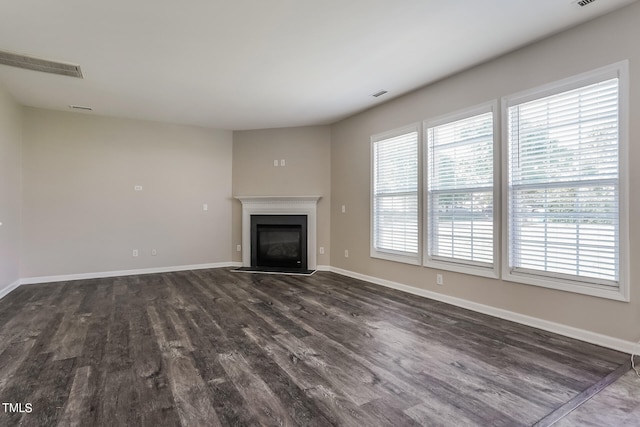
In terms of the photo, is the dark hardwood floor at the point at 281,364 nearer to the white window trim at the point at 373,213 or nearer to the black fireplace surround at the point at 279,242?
the white window trim at the point at 373,213

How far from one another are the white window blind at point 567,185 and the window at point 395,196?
129 cm

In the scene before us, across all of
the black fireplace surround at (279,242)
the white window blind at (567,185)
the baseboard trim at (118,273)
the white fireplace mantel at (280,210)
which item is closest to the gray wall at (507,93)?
the white window blind at (567,185)

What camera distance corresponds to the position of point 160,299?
12.9ft

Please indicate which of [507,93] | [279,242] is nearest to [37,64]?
[279,242]

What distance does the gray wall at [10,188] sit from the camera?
3998 millimetres

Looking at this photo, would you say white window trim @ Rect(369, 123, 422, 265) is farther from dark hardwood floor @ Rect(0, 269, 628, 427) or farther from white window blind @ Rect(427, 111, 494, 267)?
dark hardwood floor @ Rect(0, 269, 628, 427)

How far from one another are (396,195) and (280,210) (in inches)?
93.9

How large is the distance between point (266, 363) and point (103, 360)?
3.99 ft

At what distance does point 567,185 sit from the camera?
2.75 meters

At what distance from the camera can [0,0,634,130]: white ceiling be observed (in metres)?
2.48

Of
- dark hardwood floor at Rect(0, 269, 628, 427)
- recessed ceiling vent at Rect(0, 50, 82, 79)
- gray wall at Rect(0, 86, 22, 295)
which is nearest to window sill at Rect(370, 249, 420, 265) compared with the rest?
dark hardwood floor at Rect(0, 269, 628, 427)

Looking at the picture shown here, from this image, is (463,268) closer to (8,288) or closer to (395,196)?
(395,196)

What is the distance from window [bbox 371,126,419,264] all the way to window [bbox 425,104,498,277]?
28 cm

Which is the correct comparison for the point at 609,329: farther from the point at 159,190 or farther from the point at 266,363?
the point at 159,190
